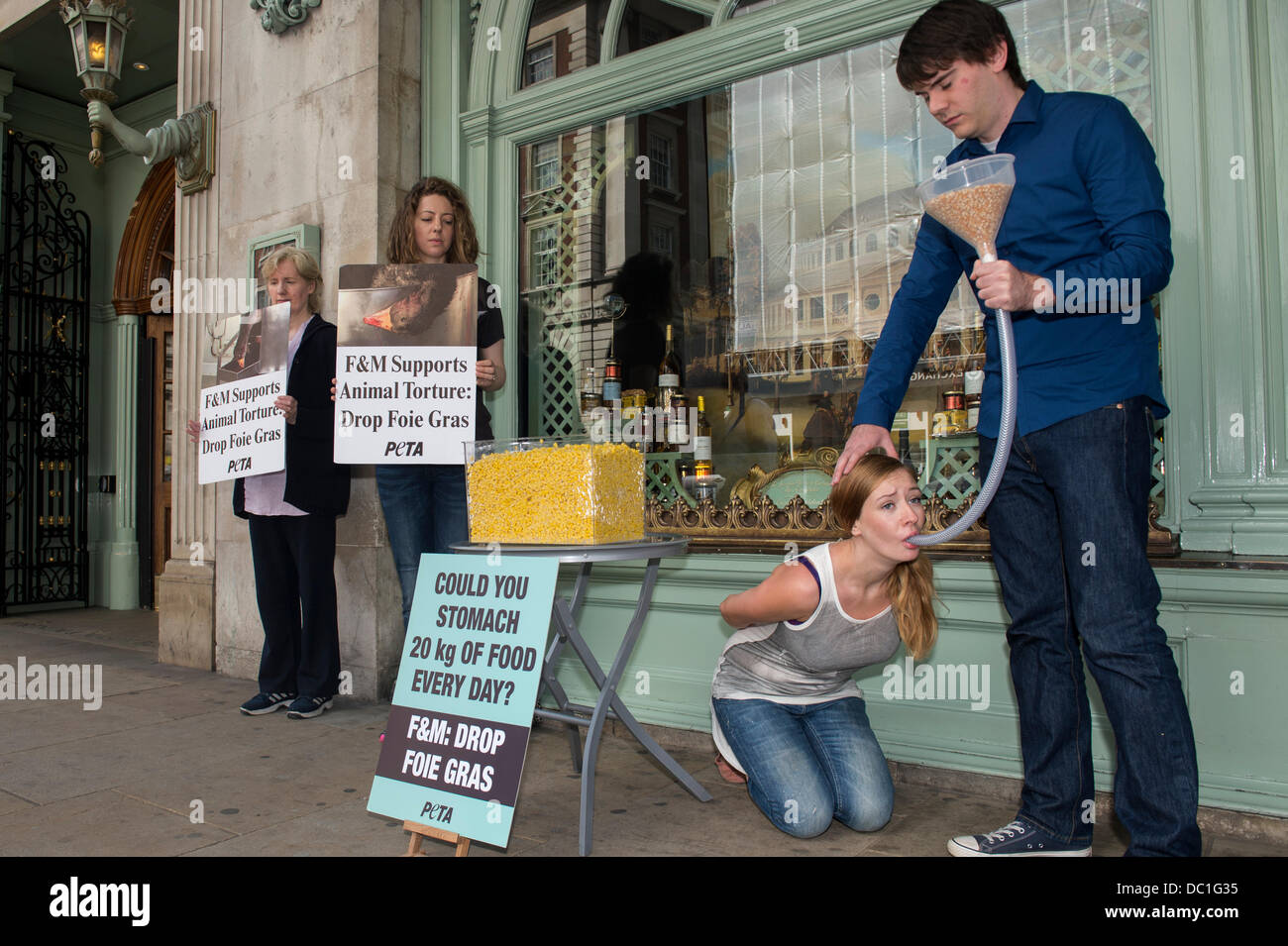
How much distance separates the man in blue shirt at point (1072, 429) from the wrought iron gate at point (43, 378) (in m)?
8.50

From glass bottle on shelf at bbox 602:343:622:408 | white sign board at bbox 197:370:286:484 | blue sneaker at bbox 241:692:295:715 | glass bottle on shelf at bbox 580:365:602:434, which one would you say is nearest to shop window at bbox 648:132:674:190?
glass bottle on shelf at bbox 602:343:622:408

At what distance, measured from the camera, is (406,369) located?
10.9 feet

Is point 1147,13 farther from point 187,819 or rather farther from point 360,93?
point 187,819

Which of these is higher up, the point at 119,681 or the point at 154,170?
the point at 154,170

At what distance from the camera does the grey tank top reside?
8.70 ft

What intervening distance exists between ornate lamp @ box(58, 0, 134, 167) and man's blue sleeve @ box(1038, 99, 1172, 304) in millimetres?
5318

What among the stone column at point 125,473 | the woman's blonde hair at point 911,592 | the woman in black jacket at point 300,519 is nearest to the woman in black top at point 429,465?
the woman in black jacket at point 300,519

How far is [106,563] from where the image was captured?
8.66m

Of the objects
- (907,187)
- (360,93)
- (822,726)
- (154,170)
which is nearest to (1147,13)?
(907,187)

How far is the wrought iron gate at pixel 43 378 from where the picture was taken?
8.20 metres

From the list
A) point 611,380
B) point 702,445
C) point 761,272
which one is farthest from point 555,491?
point 761,272

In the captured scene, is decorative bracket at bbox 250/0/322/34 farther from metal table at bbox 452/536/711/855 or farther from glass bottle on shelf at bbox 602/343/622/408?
metal table at bbox 452/536/711/855

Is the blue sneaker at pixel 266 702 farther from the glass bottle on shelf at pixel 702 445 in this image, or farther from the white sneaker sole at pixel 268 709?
the glass bottle on shelf at pixel 702 445

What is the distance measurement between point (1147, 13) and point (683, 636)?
9.10ft
